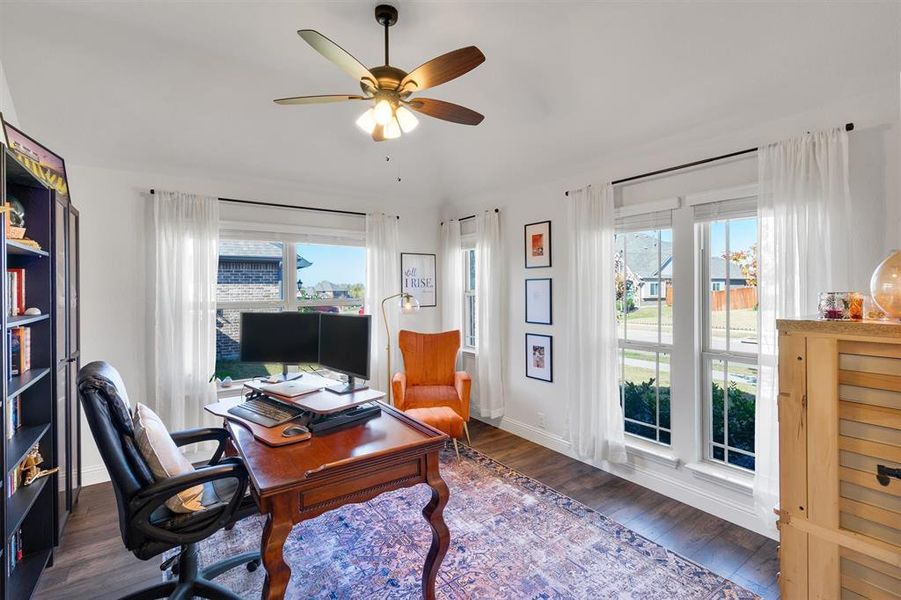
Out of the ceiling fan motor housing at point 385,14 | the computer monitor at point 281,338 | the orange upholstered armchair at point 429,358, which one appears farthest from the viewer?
the orange upholstered armchair at point 429,358

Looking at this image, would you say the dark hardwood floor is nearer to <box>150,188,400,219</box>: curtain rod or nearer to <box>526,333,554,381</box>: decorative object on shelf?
<box>526,333,554,381</box>: decorative object on shelf

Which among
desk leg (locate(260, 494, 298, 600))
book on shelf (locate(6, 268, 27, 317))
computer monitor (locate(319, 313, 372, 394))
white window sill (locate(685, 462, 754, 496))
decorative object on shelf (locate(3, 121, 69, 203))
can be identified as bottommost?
white window sill (locate(685, 462, 754, 496))

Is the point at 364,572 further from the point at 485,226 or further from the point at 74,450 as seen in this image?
the point at 485,226

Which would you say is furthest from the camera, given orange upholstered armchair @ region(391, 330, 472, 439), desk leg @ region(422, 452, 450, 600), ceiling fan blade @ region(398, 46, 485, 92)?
orange upholstered armchair @ region(391, 330, 472, 439)

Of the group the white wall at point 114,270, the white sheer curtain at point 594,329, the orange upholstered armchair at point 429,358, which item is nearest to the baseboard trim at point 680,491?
the white sheer curtain at point 594,329

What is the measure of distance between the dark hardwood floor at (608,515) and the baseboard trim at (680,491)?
0.15ft

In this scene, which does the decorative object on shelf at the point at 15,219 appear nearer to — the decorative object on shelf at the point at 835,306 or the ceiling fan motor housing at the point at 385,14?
the ceiling fan motor housing at the point at 385,14

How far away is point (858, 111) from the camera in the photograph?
2.08 meters

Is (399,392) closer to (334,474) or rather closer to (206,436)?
(206,436)

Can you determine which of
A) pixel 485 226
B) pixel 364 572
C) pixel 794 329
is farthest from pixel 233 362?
pixel 794 329

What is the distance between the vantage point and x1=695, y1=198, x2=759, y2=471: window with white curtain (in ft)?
8.55

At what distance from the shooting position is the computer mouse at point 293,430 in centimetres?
184

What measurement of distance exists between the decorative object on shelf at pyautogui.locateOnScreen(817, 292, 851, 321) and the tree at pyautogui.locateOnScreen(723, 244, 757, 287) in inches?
44.5

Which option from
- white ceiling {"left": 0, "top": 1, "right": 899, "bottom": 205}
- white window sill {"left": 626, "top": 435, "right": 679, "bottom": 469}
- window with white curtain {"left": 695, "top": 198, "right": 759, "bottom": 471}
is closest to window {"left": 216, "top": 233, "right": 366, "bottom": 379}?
white ceiling {"left": 0, "top": 1, "right": 899, "bottom": 205}
